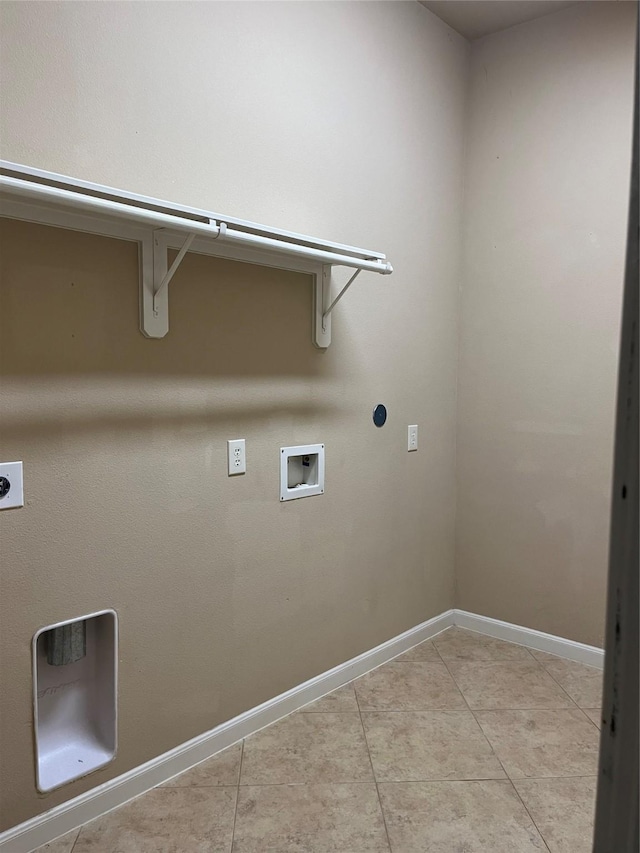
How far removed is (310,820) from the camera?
1715 mm

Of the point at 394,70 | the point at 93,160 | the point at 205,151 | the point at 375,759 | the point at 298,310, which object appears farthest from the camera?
the point at 394,70

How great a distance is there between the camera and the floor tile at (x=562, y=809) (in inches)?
65.0

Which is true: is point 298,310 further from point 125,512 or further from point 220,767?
point 220,767

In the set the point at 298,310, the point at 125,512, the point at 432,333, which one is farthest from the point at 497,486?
the point at 125,512

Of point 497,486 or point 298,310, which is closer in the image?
point 298,310

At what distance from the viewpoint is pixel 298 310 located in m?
2.19

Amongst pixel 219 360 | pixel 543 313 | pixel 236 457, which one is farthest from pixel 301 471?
pixel 543 313

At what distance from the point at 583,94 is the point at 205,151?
5.52ft

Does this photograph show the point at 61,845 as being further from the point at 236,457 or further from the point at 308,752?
the point at 236,457

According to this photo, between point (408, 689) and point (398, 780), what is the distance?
571 mm

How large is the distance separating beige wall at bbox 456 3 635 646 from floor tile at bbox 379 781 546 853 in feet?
3.67

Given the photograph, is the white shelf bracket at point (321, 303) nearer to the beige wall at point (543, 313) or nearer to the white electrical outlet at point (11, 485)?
the beige wall at point (543, 313)

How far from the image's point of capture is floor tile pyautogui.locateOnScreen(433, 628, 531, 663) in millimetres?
2748

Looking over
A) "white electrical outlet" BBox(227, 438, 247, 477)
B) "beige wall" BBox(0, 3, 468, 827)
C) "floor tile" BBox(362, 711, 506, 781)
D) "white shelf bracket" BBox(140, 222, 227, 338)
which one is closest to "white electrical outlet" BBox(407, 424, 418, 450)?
"beige wall" BBox(0, 3, 468, 827)
